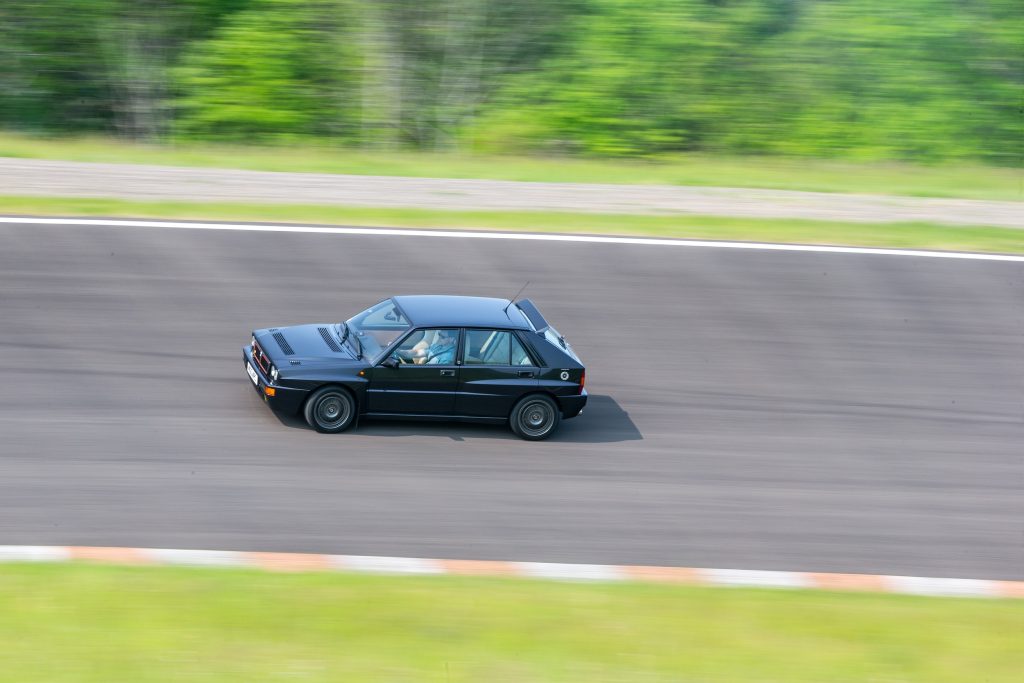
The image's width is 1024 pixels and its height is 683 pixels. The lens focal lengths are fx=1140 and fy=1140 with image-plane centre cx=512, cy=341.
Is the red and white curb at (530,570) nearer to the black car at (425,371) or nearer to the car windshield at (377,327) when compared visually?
the black car at (425,371)

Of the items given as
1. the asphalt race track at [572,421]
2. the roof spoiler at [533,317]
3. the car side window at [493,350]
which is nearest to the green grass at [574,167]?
the asphalt race track at [572,421]

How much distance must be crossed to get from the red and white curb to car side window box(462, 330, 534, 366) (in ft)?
9.99

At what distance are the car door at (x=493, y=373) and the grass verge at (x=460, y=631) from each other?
11.0 ft

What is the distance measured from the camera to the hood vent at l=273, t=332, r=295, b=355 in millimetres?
10883

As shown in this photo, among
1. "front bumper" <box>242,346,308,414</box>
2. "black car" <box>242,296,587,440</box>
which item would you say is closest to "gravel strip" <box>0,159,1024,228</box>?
"black car" <box>242,296,587,440</box>

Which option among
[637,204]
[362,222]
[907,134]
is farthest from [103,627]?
[907,134]

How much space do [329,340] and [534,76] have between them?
17365 millimetres

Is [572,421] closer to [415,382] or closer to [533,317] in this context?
[533,317]

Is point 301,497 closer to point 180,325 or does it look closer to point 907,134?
point 180,325

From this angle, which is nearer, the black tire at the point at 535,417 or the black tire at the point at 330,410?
the black tire at the point at 330,410

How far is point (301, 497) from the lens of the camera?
30.5 feet

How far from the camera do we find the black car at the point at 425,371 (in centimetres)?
1065

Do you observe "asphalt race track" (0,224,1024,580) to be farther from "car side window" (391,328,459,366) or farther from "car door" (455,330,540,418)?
"car side window" (391,328,459,366)

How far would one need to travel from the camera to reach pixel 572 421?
11.9m
